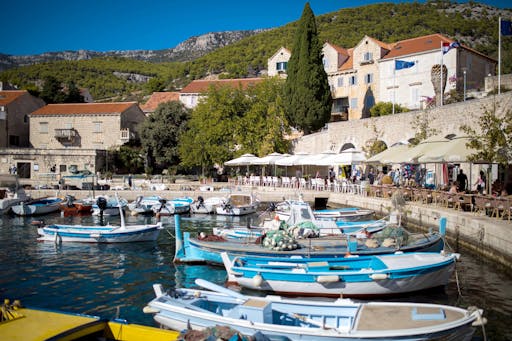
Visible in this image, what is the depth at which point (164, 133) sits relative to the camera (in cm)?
5119

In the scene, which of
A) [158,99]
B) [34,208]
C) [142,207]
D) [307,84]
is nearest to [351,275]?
[142,207]

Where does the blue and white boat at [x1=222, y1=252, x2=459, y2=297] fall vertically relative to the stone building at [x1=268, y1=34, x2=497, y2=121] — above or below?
below

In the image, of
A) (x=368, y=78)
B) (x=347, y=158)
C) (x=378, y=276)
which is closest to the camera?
(x=378, y=276)

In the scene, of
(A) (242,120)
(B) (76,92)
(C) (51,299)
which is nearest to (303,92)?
(A) (242,120)

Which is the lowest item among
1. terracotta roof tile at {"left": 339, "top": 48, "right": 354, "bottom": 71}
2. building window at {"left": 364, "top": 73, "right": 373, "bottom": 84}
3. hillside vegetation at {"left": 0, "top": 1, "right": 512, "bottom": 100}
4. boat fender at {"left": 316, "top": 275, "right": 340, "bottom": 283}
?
boat fender at {"left": 316, "top": 275, "right": 340, "bottom": 283}

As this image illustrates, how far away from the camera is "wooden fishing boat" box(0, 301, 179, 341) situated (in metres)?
6.96

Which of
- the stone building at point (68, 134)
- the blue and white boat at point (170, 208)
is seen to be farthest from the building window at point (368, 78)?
A: the blue and white boat at point (170, 208)

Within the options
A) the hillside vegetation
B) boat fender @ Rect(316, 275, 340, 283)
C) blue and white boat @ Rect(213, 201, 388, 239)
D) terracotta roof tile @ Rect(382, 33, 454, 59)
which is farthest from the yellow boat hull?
the hillside vegetation

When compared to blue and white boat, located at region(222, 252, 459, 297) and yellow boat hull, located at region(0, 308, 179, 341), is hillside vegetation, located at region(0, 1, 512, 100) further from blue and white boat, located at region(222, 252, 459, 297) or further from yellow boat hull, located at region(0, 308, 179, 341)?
yellow boat hull, located at region(0, 308, 179, 341)

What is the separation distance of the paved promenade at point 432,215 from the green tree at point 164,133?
12.4 meters

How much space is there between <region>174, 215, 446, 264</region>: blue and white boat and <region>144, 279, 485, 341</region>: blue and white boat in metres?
Answer: 5.14

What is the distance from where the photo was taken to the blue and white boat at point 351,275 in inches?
447

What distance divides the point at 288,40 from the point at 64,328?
104149mm

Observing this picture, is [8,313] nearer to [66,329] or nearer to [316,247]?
[66,329]
